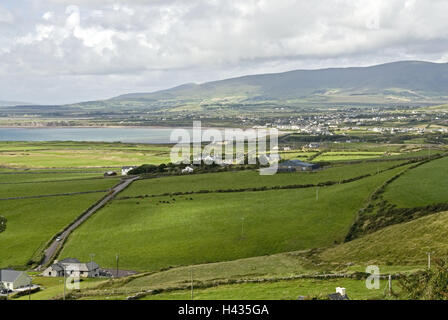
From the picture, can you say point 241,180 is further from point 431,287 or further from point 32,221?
point 431,287

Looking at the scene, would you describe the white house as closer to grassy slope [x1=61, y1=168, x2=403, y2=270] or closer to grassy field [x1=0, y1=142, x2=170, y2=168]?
A: grassy slope [x1=61, y1=168, x2=403, y2=270]

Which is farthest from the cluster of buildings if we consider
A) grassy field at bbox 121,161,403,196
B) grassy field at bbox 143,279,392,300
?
grassy field at bbox 121,161,403,196

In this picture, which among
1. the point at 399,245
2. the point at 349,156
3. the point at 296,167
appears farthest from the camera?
the point at 349,156

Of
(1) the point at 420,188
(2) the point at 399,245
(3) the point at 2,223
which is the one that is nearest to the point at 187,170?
(3) the point at 2,223

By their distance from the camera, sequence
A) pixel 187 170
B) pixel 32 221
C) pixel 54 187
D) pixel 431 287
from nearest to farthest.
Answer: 1. pixel 431 287
2. pixel 32 221
3. pixel 54 187
4. pixel 187 170

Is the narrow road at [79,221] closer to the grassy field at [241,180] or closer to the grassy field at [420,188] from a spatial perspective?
A: the grassy field at [241,180]
